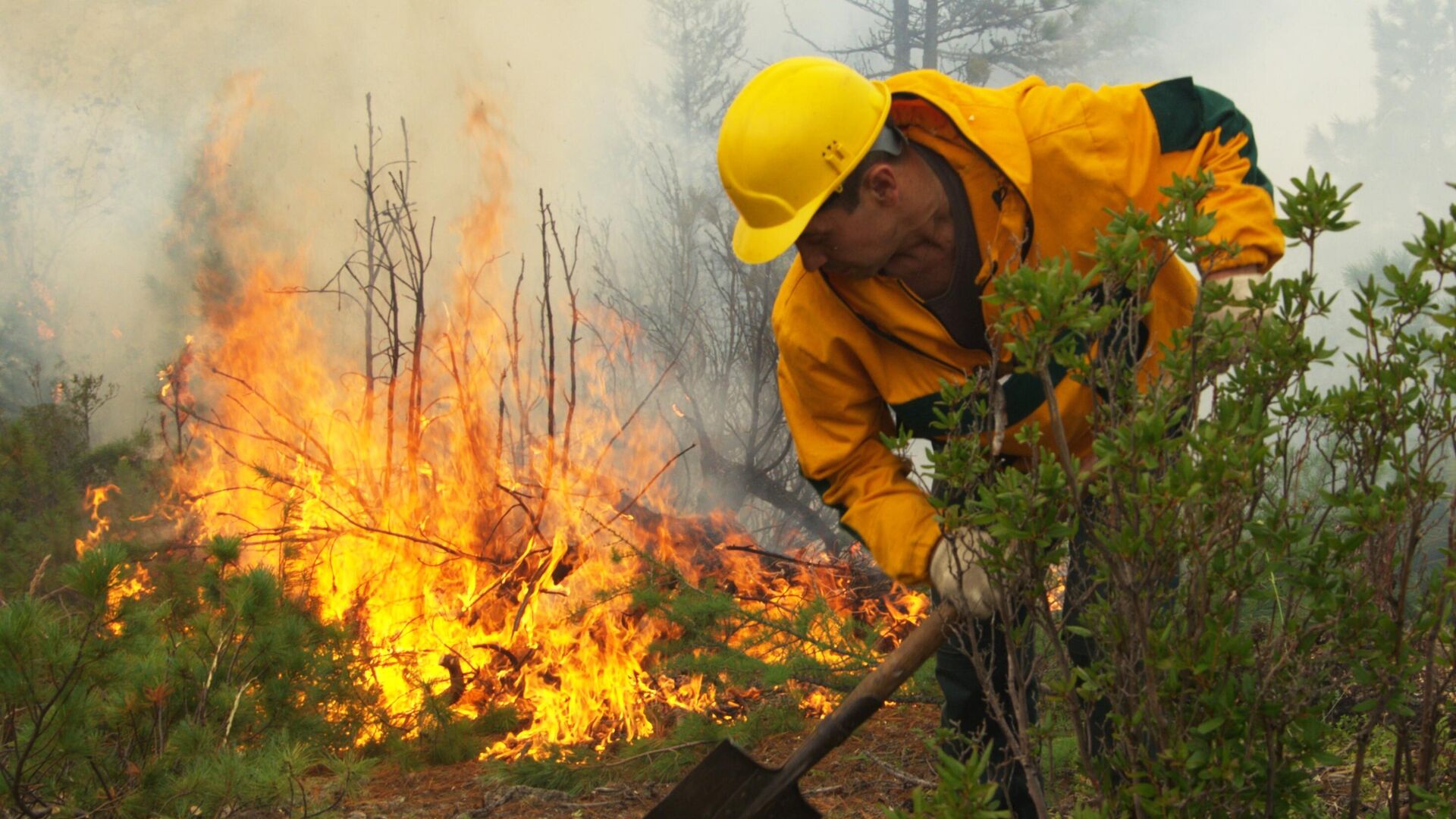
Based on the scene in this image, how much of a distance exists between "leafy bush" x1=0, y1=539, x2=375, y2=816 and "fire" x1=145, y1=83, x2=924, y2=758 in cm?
55

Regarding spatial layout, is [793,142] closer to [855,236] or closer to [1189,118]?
[855,236]

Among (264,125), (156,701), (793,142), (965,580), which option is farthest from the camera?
(264,125)

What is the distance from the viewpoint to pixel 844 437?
3.03 m

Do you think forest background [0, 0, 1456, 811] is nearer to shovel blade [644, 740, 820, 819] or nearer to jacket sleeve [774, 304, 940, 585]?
jacket sleeve [774, 304, 940, 585]

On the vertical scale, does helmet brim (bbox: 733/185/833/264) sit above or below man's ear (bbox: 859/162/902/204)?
below

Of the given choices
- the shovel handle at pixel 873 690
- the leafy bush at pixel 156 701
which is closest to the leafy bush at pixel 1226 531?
the shovel handle at pixel 873 690

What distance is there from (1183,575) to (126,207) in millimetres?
10955

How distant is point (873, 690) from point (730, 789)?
422 millimetres

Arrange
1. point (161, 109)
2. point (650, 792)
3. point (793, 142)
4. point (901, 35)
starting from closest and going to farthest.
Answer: point (793, 142) < point (650, 792) < point (161, 109) < point (901, 35)

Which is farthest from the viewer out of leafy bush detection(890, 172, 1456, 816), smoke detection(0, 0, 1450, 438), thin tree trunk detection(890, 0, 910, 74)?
thin tree trunk detection(890, 0, 910, 74)

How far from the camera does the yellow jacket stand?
8.70 feet

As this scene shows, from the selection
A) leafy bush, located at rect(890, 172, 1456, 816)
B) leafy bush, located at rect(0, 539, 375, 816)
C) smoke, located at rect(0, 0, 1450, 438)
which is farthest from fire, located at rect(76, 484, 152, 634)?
leafy bush, located at rect(890, 172, 1456, 816)

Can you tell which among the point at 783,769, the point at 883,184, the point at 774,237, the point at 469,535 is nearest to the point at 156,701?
the point at 783,769

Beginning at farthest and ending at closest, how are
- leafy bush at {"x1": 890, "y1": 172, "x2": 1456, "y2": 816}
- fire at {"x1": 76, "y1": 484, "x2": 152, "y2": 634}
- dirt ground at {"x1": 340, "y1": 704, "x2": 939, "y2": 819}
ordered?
fire at {"x1": 76, "y1": 484, "x2": 152, "y2": 634} → dirt ground at {"x1": 340, "y1": 704, "x2": 939, "y2": 819} → leafy bush at {"x1": 890, "y1": 172, "x2": 1456, "y2": 816}
